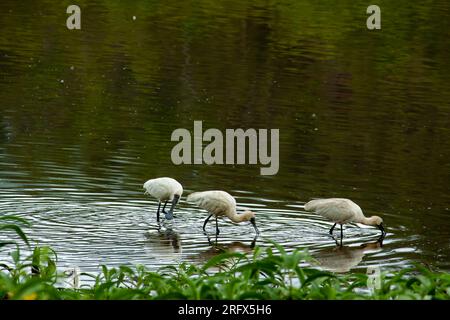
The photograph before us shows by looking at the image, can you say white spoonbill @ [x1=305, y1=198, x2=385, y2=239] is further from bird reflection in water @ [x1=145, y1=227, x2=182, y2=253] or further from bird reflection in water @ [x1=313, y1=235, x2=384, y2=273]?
bird reflection in water @ [x1=145, y1=227, x2=182, y2=253]

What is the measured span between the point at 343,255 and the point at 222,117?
908 centimetres

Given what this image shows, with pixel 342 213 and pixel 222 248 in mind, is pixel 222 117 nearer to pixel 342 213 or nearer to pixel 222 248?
pixel 342 213

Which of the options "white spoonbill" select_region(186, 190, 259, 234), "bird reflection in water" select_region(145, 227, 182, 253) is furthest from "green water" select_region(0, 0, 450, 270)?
"white spoonbill" select_region(186, 190, 259, 234)

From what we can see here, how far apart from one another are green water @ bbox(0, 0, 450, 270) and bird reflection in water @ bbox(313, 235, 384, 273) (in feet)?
0.25

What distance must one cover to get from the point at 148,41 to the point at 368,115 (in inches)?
380

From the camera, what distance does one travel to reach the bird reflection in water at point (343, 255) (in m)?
11.7

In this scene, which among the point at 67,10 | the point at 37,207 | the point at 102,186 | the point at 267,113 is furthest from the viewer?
the point at 67,10

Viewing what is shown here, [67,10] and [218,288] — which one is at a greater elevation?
[67,10]

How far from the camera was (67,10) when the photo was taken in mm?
34125

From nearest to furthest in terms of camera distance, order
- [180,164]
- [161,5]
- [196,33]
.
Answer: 1. [180,164]
2. [196,33]
3. [161,5]

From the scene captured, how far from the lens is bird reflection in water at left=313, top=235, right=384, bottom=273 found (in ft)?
38.2
